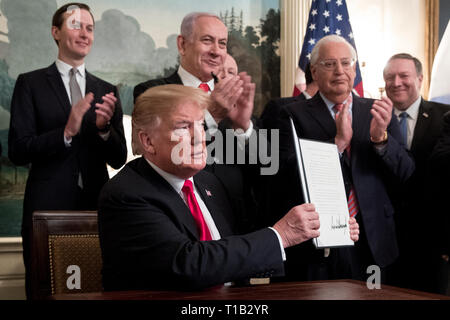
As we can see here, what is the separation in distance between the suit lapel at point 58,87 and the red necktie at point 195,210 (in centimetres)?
182

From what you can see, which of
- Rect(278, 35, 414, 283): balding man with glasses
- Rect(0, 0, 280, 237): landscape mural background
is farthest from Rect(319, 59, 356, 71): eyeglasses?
Rect(0, 0, 280, 237): landscape mural background

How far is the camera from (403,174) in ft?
10.9

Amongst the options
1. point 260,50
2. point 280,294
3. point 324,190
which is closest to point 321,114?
point 324,190

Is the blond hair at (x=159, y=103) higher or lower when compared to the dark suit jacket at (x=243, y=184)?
higher

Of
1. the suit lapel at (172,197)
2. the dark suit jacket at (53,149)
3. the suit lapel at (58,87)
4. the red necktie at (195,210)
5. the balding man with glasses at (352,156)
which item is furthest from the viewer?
the suit lapel at (58,87)

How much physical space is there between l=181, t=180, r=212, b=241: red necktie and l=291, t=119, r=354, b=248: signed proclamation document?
1.37 feet

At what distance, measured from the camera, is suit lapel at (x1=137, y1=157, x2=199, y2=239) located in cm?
213

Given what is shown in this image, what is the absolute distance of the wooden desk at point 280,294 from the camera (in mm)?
1681

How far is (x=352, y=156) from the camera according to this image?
336 cm

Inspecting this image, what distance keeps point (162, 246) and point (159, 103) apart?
0.62 metres

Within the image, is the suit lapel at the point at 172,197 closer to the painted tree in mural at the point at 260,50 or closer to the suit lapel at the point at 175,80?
the suit lapel at the point at 175,80

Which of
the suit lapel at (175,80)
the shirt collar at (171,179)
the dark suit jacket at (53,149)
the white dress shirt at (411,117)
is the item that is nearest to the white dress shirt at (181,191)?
the shirt collar at (171,179)

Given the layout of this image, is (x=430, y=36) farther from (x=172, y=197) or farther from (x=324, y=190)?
(x=172, y=197)

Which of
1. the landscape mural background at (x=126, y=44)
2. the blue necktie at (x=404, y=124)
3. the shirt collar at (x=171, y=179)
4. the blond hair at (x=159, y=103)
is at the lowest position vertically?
the shirt collar at (x=171, y=179)
